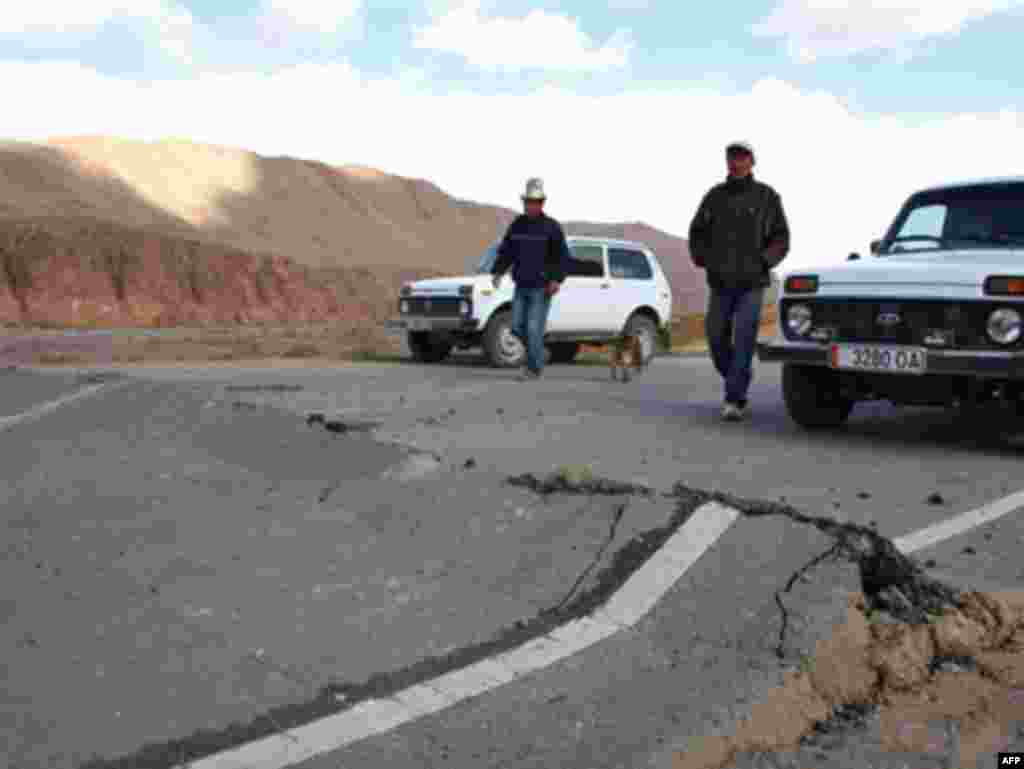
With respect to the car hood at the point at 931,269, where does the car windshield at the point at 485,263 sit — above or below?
above

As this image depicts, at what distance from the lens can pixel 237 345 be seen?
21.9 metres

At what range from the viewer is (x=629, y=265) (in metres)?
17.1

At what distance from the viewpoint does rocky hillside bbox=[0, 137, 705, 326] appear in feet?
151

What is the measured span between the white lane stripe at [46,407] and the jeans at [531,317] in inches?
163

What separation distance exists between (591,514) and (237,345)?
17698mm

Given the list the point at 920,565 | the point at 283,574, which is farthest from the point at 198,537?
the point at 920,565

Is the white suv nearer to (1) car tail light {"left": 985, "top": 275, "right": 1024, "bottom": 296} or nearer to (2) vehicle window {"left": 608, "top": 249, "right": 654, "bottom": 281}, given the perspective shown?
(2) vehicle window {"left": 608, "top": 249, "right": 654, "bottom": 281}

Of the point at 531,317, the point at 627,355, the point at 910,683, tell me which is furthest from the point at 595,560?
the point at 627,355

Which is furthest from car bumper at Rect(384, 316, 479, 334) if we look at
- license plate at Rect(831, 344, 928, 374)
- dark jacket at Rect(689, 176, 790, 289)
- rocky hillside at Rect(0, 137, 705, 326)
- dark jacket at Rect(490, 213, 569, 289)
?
rocky hillside at Rect(0, 137, 705, 326)

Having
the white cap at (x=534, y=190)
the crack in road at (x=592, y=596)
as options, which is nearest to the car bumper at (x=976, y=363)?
the crack in road at (x=592, y=596)

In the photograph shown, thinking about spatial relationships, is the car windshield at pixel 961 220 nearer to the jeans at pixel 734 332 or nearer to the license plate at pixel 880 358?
the jeans at pixel 734 332

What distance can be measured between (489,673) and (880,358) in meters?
4.35

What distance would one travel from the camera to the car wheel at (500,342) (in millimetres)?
15430

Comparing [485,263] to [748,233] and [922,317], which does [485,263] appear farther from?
[922,317]
